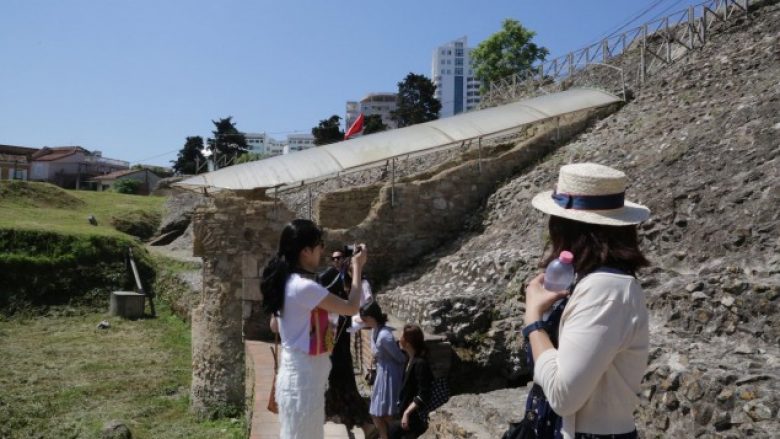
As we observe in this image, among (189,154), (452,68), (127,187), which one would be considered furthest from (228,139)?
(452,68)

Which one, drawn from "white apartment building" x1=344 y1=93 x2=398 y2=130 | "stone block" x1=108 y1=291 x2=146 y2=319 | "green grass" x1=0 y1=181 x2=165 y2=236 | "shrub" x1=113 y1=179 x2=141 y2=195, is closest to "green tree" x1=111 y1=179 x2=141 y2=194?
"shrub" x1=113 y1=179 x2=141 y2=195

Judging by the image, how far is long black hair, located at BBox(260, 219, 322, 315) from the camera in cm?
375

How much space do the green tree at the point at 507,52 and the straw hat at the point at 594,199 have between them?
37.8 m

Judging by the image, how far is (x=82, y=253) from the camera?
20.1 m

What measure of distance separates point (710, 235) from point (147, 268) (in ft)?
57.4

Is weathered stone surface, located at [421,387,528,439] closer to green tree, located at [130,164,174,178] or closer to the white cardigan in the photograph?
the white cardigan

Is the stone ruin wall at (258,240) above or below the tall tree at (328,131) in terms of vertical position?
below

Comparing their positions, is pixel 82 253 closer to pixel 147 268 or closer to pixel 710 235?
pixel 147 268

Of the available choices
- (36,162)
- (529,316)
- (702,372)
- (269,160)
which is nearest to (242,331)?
(269,160)

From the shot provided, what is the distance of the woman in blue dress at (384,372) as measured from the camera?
18.7 ft

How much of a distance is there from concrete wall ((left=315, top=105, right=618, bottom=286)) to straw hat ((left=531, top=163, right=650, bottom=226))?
8078 mm

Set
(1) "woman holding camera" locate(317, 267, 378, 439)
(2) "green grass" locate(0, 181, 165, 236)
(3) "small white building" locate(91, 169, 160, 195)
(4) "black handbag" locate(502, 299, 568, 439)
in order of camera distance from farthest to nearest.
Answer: (3) "small white building" locate(91, 169, 160, 195), (2) "green grass" locate(0, 181, 165, 236), (1) "woman holding camera" locate(317, 267, 378, 439), (4) "black handbag" locate(502, 299, 568, 439)

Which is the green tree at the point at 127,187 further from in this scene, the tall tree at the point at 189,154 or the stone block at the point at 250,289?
the stone block at the point at 250,289

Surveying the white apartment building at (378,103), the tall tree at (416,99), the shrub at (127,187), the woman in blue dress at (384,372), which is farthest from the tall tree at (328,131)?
the white apartment building at (378,103)
